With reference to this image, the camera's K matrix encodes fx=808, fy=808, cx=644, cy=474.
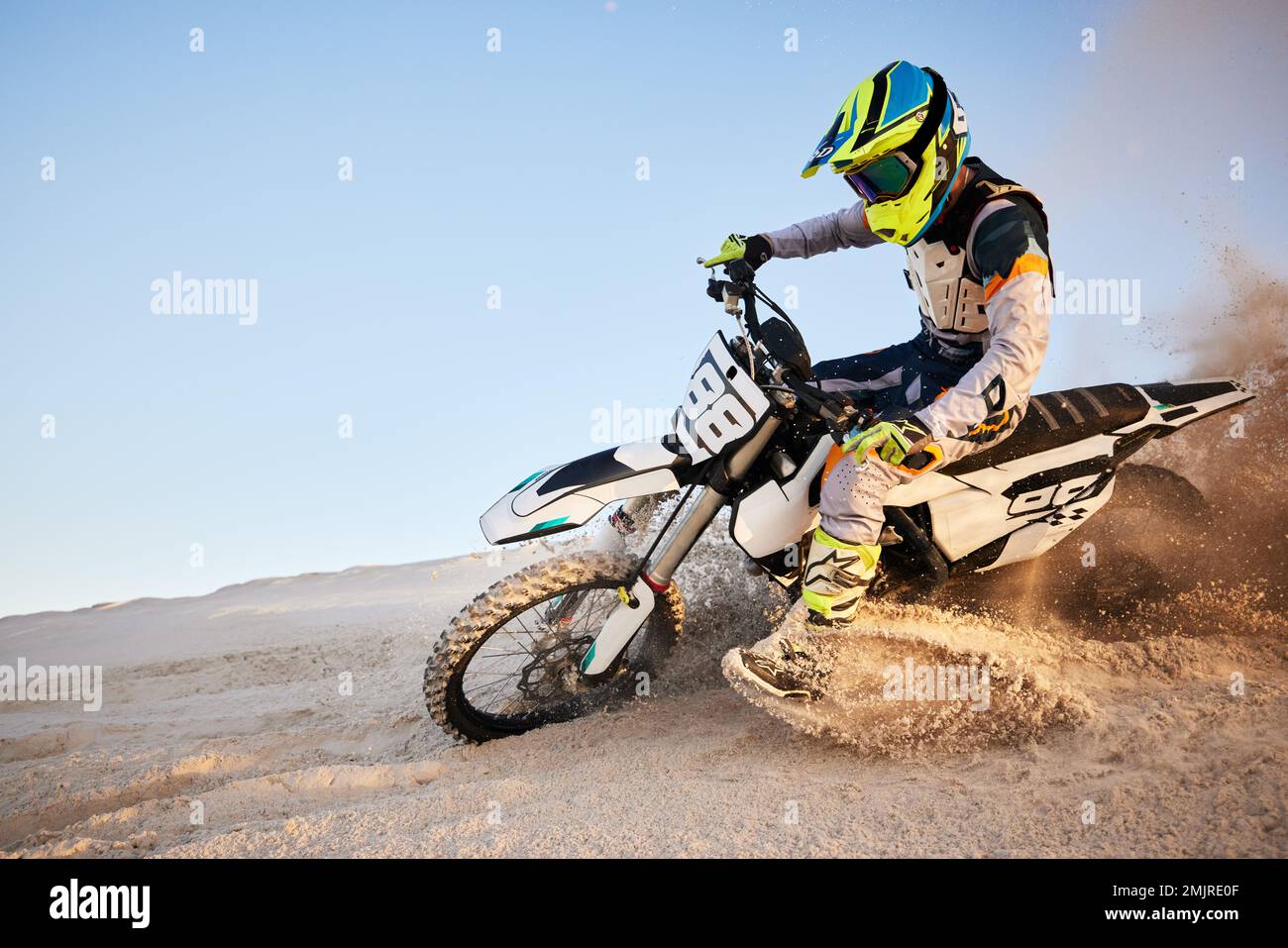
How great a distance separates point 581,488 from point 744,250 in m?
1.48

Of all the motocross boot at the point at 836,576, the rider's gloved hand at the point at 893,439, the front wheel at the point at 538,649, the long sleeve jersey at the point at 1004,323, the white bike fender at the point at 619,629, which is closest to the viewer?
the rider's gloved hand at the point at 893,439

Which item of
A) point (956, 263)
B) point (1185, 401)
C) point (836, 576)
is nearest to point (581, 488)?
point (836, 576)

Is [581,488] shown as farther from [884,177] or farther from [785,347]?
[884,177]

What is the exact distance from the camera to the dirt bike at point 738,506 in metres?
3.36

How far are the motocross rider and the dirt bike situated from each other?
19 centimetres

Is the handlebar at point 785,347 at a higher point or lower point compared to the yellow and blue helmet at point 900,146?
lower

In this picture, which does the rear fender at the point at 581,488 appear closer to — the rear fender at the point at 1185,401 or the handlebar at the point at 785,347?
the handlebar at the point at 785,347

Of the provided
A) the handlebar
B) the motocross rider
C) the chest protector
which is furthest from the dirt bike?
the chest protector

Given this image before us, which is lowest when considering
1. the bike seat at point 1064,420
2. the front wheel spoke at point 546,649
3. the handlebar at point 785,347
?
the front wheel spoke at point 546,649

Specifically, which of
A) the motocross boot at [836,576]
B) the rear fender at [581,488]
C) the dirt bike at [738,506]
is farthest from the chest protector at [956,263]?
the rear fender at [581,488]

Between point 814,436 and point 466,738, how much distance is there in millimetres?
2089

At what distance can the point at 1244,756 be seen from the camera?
290 cm

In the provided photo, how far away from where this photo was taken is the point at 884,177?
127 inches
